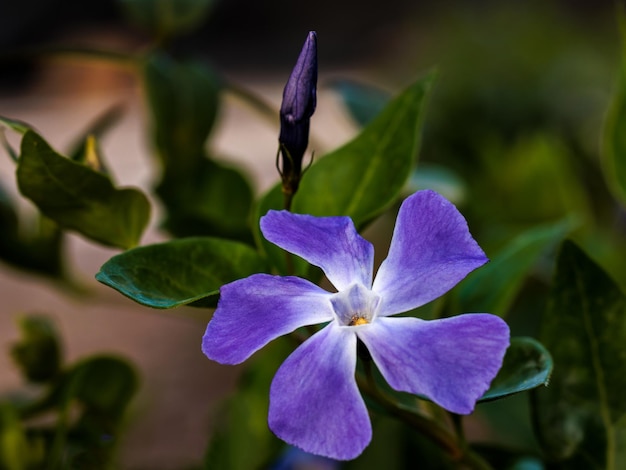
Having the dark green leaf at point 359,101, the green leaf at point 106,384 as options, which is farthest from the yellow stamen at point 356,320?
the dark green leaf at point 359,101

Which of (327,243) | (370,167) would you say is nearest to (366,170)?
(370,167)

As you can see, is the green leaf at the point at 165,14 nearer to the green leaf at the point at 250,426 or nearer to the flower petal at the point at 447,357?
the green leaf at the point at 250,426

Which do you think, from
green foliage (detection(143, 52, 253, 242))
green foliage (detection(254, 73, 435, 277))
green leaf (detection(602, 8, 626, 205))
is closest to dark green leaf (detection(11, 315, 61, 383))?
green foliage (detection(143, 52, 253, 242))

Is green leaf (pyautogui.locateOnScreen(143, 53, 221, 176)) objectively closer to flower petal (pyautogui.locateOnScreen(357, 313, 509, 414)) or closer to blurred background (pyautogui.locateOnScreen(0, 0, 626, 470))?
blurred background (pyautogui.locateOnScreen(0, 0, 626, 470))

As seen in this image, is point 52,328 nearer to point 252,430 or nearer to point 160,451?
point 252,430

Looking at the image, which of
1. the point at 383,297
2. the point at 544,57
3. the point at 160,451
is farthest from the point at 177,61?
the point at 544,57

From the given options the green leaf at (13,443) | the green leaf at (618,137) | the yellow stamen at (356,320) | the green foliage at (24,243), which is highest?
the green leaf at (618,137)

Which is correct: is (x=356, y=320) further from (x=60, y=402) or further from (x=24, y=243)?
(x=24, y=243)
